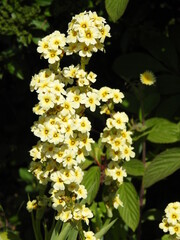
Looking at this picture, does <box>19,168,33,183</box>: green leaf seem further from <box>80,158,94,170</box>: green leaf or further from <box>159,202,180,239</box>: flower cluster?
<box>159,202,180,239</box>: flower cluster

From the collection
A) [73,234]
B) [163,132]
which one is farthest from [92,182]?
[163,132]

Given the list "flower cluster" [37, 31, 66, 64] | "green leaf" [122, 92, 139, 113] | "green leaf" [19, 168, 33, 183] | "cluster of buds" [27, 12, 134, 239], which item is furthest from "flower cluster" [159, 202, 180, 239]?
"green leaf" [19, 168, 33, 183]

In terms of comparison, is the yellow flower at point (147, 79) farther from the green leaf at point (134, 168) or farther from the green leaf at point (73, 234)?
the green leaf at point (73, 234)

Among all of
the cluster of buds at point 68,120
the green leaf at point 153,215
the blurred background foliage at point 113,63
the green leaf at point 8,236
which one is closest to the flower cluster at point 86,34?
the cluster of buds at point 68,120

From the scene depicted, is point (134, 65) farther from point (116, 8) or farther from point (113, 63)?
point (116, 8)

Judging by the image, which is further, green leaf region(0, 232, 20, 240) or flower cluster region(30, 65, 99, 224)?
green leaf region(0, 232, 20, 240)

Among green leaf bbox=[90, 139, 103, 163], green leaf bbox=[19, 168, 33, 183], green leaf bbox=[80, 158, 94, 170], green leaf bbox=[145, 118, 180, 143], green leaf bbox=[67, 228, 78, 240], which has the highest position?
green leaf bbox=[145, 118, 180, 143]
